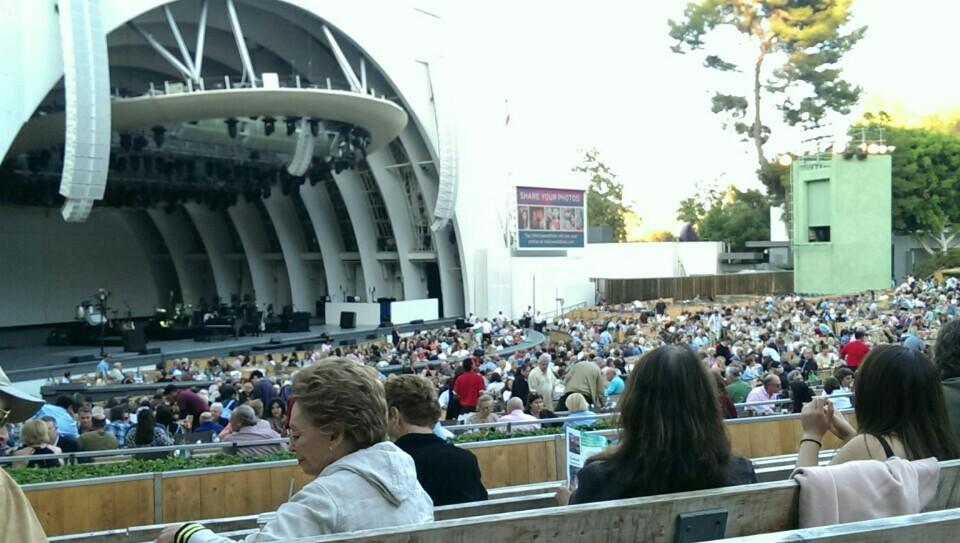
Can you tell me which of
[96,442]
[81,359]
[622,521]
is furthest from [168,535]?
[81,359]

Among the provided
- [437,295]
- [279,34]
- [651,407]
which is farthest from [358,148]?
[651,407]

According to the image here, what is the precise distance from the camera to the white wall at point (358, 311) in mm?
37438

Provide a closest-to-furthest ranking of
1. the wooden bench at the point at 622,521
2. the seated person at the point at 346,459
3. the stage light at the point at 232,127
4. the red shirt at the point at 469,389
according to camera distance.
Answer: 1. the wooden bench at the point at 622,521
2. the seated person at the point at 346,459
3. the red shirt at the point at 469,389
4. the stage light at the point at 232,127

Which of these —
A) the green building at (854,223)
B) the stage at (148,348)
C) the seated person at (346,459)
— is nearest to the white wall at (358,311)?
the stage at (148,348)

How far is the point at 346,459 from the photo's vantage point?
2.27 m

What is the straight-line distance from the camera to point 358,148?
3356 cm

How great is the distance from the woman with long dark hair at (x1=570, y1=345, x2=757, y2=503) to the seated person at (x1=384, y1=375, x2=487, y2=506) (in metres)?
1.29

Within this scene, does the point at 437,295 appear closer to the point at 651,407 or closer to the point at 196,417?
the point at 196,417

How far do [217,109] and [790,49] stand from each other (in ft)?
127

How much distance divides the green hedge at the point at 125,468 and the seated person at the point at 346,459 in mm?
4871

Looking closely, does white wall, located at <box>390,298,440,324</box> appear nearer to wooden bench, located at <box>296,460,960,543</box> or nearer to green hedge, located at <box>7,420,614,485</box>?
green hedge, located at <box>7,420,614,485</box>

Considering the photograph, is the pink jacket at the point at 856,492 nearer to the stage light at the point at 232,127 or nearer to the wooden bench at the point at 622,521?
the wooden bench at the point at 622,521

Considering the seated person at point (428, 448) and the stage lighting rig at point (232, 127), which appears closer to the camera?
the seated person at point (428, 448)

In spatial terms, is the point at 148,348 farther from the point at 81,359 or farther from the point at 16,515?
the point at 16,515
